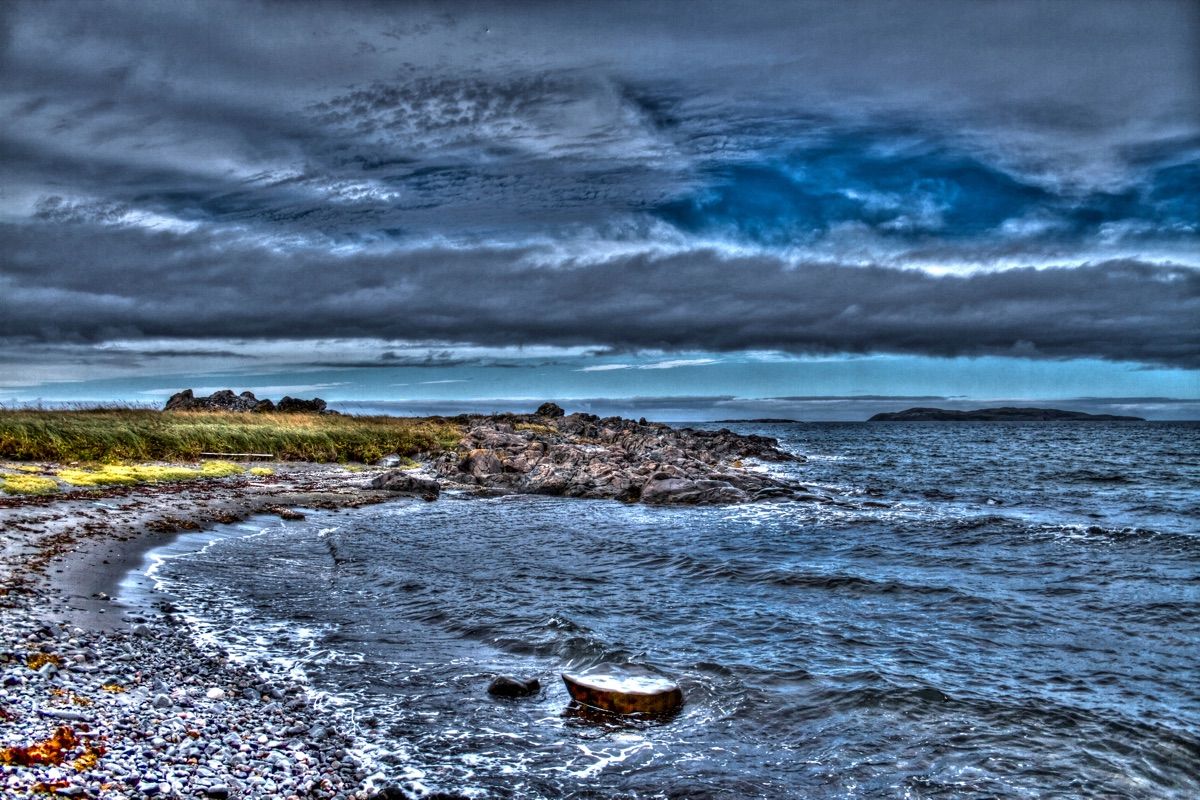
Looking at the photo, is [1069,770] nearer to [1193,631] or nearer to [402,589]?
[1193,631]

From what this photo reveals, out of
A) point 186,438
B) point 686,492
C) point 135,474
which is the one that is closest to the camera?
point 135,474

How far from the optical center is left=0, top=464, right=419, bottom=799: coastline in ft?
20.1

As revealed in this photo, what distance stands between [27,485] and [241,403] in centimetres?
6569

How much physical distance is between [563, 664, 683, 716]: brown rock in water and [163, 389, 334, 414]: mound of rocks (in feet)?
256

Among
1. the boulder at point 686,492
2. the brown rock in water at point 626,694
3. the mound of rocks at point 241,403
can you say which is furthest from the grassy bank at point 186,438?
the brown rock in water at point 626,694

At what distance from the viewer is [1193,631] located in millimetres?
13031

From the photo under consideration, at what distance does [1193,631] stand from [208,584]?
1809 centimetres

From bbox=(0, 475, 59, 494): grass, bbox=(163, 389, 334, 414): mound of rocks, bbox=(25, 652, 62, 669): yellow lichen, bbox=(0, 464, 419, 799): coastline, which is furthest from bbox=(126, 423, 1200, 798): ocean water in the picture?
bbox=(163, 389, 334, 414): mound of rocks

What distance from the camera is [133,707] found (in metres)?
7.50

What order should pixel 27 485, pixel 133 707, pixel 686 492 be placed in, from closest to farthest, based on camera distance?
pixel 133 707 < pixel 27 485 < pixel 686 492

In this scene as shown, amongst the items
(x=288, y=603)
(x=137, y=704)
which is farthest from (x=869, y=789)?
(x=288, y=603)

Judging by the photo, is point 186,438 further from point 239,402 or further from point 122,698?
point 239,402

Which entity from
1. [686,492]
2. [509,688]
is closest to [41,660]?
[509,688]

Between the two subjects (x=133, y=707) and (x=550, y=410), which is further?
(x=550, y=410)
